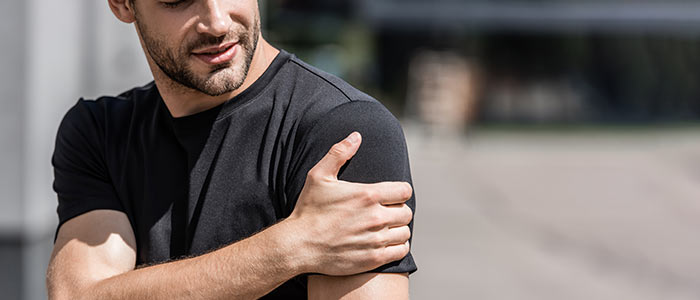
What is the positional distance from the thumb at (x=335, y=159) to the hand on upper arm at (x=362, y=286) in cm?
25

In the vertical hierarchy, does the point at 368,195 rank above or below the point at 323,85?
below

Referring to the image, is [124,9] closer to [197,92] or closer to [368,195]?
[197,92]

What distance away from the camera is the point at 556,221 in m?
10.3

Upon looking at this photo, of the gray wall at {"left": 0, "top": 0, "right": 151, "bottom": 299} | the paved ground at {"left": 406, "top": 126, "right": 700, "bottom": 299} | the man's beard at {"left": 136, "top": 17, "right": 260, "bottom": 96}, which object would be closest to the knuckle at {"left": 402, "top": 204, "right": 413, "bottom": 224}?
the man's beard at {"left": 136, "top": 17, "right": 260, "bottom": 96}

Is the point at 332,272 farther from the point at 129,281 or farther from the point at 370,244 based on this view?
the point at 129,281

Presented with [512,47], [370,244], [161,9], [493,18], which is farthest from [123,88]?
[512,47]

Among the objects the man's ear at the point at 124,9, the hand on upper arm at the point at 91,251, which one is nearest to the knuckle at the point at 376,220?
the hand on upper arm at the point at 91,251

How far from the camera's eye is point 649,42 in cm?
2253

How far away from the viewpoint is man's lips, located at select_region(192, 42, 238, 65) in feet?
7.07

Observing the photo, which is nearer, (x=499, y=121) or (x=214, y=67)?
(x=214, y=67)

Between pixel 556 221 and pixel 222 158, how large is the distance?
28.0ft

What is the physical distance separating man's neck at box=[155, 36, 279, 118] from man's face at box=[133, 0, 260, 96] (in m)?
0.07

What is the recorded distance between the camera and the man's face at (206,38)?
2.14 m

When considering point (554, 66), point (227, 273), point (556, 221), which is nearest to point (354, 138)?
point (227, 273)
